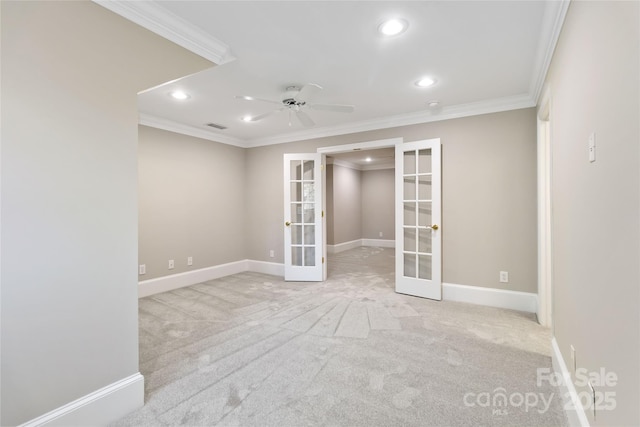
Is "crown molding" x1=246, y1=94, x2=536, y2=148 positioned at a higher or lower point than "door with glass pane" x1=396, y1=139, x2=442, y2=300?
higher

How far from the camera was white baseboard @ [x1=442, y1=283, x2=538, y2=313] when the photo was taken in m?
3.37

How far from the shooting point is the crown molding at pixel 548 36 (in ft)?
5.70

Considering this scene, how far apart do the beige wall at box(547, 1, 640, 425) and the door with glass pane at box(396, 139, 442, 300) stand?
186 cm

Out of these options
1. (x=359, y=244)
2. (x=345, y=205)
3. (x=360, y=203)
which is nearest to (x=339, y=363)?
(x=345, y=205)

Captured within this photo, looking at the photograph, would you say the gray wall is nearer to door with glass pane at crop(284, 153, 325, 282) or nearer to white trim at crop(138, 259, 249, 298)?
white trim at crop(138, 259, 249, 298)

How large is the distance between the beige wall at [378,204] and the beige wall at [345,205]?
0.19 metres

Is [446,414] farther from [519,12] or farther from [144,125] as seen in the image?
[144,125]

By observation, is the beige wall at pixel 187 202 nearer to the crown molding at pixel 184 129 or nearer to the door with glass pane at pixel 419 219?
the crown molding at pixel 184 129

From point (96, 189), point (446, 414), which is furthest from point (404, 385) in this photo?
point (96, 189)

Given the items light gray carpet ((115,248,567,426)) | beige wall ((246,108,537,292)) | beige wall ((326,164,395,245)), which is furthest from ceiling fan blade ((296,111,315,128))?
beige wall ((326,164,395,245))

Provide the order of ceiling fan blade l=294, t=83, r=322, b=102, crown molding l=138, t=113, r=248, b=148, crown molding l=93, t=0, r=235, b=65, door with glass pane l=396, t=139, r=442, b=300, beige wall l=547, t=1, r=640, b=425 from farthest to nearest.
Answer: crown molding l=138, t=113, r=248, b=148 → door with glass pane l=396, t=139, r=442, b=300 → ceiling fan blade l=294, t=83, r=322, b=102 → crown molding l=93, t=0, r=235, b=65 → beige wall l=547, t=1, r=640, b=425

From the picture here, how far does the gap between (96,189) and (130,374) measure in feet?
3.81

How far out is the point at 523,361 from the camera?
2.29 meters

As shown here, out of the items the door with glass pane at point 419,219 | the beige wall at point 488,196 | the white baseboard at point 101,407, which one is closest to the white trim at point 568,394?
the beige wall at point 488,196
